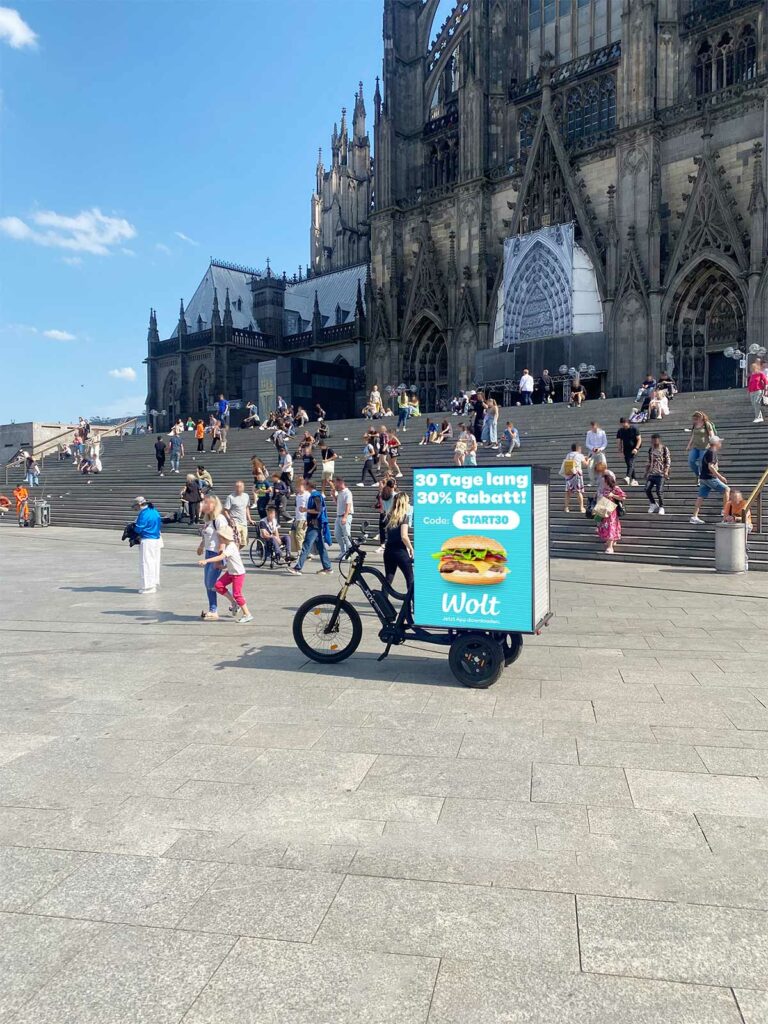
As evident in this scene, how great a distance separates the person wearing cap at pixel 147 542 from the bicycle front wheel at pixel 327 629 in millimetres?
4914

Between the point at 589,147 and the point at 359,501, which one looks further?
the point at 589,147

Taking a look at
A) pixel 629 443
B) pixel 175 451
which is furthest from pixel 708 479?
pixel 175 451

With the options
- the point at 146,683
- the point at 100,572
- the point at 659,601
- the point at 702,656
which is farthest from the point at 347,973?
the point at 100,572

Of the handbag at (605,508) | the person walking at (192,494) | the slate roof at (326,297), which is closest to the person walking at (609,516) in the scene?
the handbag at (605,508)

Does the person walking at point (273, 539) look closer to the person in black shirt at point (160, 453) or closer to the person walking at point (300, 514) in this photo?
the person walking at point (300, 514)

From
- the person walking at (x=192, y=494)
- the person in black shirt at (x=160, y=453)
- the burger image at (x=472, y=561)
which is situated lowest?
the burger image at (x=472, y=561)

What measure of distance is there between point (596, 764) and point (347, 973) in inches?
96.1

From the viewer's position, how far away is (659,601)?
10.6 m

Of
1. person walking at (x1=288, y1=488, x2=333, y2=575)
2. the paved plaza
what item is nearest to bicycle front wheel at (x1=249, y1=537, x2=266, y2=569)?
person walking at (x1=288, y1=488, x2=333, y2=575)

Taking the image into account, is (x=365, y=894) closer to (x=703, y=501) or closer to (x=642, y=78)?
(x=703, y=501)

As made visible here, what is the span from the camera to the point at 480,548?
6.48m

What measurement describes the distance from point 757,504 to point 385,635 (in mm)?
11161

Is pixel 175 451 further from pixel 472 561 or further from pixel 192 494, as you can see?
pixel 472 561

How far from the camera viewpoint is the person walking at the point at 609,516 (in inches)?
605
